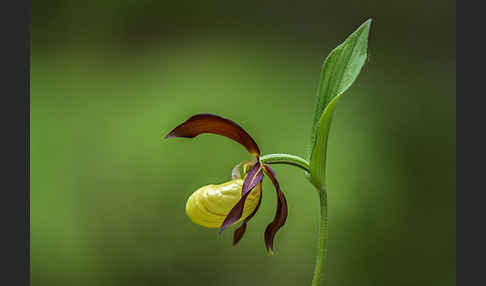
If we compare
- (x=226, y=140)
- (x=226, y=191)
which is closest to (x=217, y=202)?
(x=226, y=191)

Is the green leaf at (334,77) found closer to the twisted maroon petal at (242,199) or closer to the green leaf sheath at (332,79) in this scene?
the green leaf sheath at (332,79)

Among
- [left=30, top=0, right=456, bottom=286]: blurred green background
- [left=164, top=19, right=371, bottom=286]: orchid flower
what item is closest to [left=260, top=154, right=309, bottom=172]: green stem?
[left=164, top=19, right=371, bottom=286]: orchid flower

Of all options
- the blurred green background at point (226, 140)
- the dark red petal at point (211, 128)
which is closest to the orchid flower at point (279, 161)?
the dark red petal at point (211, 128)

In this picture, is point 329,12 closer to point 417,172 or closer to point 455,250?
point 417,172

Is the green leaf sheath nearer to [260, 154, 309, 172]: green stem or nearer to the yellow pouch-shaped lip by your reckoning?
[260, 154, 309, 172]: green stem

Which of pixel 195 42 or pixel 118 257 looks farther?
pixel 195 42

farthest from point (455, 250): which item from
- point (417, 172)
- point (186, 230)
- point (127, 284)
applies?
point (127, 284)

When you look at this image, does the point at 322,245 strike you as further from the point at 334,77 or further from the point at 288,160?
the point at 334,77
